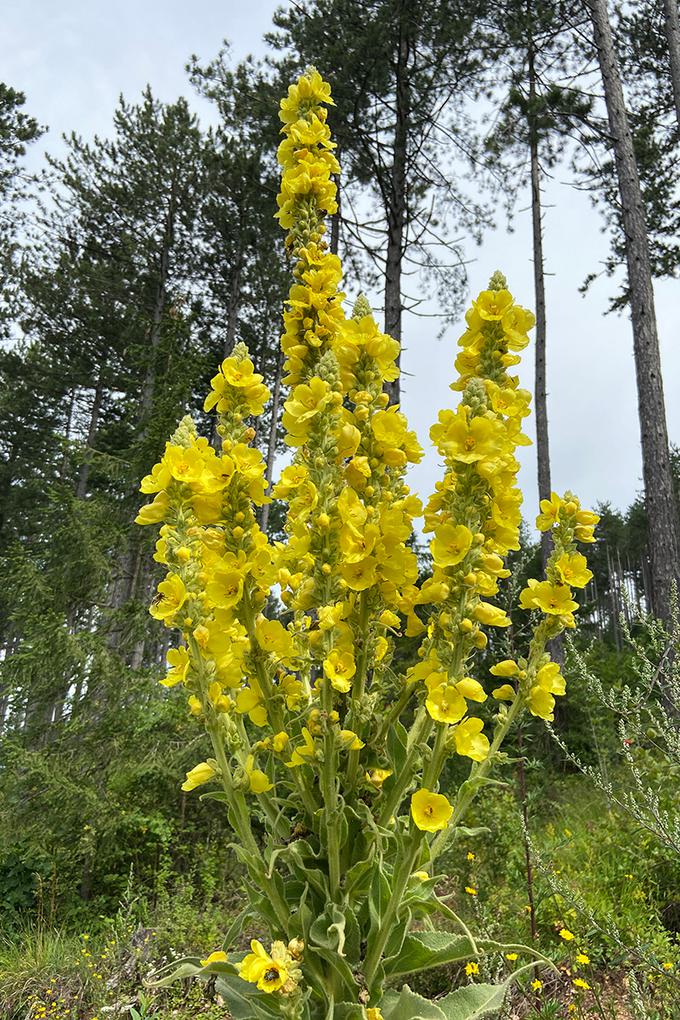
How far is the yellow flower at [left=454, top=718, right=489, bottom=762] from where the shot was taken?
37.7 inches

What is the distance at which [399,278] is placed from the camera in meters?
7.16

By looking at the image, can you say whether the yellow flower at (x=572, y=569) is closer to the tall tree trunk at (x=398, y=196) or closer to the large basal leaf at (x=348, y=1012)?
the large basal leaf at (x=348, y=1012)

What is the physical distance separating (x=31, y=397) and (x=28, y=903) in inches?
499

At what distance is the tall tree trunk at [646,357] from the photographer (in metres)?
5.78

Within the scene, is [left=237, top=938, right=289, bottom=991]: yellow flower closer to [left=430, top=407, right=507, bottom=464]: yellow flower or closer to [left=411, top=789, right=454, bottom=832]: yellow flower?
[left=411, top=789, right=454, bottom=832]: yellow flower

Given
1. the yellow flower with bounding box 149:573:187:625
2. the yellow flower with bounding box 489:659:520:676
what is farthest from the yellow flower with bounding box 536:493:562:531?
the yellow flower with bounding box 149:573:187:625

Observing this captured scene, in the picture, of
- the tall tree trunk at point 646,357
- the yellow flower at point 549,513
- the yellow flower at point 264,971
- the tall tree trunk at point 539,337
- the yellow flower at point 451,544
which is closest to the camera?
the yellow flower at point 264,971

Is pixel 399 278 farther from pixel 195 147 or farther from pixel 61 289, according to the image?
pixel 61 289

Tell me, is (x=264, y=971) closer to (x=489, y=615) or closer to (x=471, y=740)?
(x=471, y=740)

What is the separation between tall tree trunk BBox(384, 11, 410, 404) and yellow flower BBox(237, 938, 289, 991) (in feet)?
21.3

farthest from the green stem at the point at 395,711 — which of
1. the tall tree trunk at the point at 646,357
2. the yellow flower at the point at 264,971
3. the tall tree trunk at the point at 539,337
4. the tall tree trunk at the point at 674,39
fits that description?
the tall tree trunk at the point at 539,337

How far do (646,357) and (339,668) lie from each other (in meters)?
6.42

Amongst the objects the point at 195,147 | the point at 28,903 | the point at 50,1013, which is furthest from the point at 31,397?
the point at 50,1013

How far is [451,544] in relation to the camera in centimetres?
96
